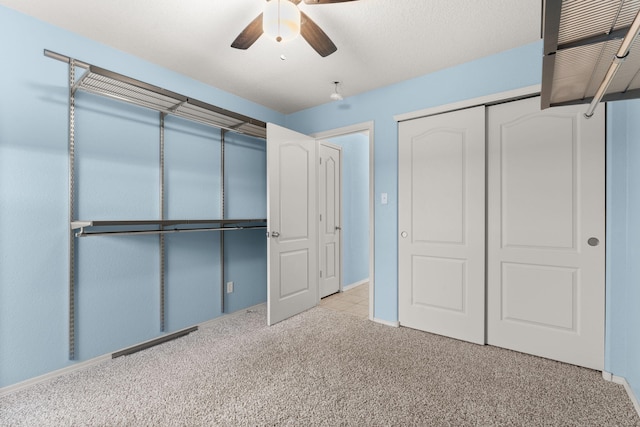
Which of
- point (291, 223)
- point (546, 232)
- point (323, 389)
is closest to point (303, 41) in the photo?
point (291, 223)

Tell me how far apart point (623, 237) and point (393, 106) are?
211 centimetres

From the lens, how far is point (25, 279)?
194 centimetres

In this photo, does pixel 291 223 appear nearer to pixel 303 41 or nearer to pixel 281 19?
pixel 303 41

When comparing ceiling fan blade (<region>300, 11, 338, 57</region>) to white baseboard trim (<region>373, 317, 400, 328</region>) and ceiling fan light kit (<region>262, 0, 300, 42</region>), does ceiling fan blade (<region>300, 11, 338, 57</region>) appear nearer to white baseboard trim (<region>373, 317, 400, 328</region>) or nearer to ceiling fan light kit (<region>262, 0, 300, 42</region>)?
ceiling fan light kit (<region>262, 0, 300, 42</region>)

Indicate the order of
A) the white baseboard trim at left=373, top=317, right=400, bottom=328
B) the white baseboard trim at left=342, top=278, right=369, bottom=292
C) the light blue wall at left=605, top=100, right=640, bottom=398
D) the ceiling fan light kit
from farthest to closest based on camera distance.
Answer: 1. the white baseboard trim at left=342, top=278, right=369, bottom=292
2. the white baseboard trim at left=373, top=317, right=400, bottom=328
3. the light blue wall at left=605, top=100, right=640, bottom=398
4. the ceiling fan light kit

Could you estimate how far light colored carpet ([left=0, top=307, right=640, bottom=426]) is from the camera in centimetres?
165

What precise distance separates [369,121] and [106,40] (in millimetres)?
2409

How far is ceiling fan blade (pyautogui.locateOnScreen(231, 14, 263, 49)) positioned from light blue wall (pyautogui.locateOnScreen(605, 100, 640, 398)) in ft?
7.69

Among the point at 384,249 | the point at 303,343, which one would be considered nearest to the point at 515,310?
the point at 384,249

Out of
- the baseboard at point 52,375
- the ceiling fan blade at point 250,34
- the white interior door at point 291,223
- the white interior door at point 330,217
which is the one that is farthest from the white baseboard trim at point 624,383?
the baseboard at point 52,375

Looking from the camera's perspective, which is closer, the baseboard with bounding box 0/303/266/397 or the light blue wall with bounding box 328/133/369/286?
the baseboard with bounding box 0/303/266/397

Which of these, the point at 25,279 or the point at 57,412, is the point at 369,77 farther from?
the point at 57,412

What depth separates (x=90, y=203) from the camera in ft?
7.32

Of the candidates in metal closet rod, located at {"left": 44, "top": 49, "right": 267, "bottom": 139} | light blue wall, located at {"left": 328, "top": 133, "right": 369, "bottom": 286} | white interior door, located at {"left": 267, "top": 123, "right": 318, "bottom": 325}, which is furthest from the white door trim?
light blue wall, located at {"left": 328, "top": 133, "right": 369, "bottom": 286}
